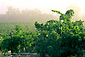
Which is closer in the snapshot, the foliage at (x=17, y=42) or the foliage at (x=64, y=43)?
the foliage at (x=64, y=43)

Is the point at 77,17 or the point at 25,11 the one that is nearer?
the point at 77,17

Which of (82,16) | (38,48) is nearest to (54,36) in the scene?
(38,48)

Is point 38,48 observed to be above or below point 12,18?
below

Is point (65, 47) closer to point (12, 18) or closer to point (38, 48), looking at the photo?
point (38, 48)

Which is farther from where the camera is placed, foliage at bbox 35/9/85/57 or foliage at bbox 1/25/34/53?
foliage at bbox 1/25/34/53

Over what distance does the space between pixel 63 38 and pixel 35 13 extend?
3450 inches

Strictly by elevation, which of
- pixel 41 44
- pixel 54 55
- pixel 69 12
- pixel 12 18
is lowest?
pixel 54 55

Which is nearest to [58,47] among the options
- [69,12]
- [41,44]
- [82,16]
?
[41,44]

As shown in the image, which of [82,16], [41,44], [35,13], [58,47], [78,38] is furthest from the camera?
[35,13]

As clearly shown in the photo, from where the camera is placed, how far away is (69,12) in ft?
50.0

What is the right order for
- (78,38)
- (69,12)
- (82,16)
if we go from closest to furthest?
(78,38)
(69,12)
(82,16)

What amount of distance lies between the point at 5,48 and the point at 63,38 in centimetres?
731

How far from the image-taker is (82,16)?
79250 millimetres

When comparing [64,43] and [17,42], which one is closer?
[64,43]
